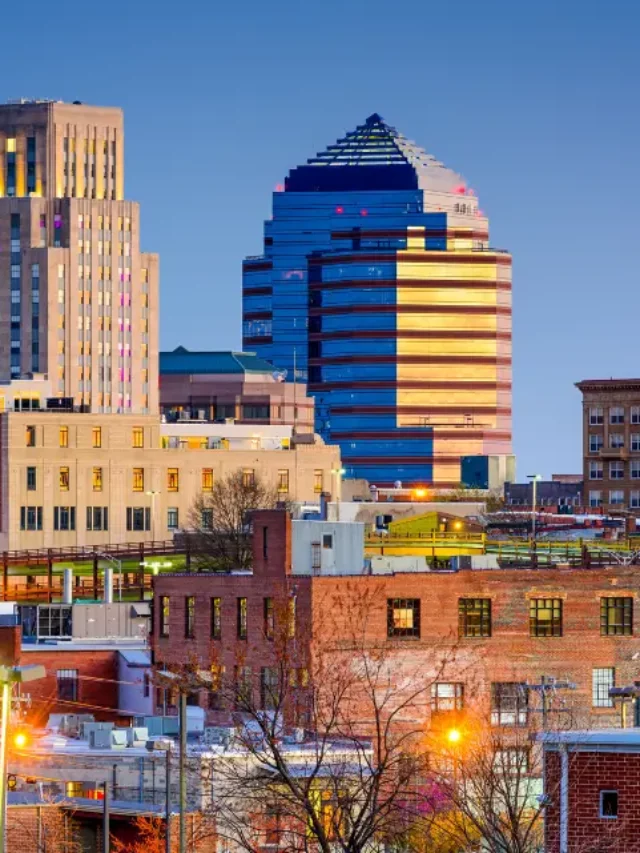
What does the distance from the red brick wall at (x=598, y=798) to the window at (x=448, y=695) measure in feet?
145

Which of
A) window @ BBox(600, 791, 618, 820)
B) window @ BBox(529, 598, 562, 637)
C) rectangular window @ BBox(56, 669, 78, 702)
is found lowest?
rectangular window @ BBox(56, 669, 78, 702)

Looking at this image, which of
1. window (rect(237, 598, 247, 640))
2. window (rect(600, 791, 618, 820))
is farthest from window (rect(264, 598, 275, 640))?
window (rect(600, 791, 618, 820))

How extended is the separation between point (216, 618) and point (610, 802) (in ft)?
176

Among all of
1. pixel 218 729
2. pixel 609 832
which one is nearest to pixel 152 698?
pixel 218 729

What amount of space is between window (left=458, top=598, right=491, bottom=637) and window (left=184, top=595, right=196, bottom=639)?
1061 centimetres

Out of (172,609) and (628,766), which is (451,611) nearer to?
(172,609)

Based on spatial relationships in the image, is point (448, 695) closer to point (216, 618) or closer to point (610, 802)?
point (216, 618)

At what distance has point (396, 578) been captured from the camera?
10519cm

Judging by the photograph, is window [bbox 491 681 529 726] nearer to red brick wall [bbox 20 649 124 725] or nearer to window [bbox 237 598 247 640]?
window [bbox 237 598 247 640]

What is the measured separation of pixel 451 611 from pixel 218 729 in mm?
15959

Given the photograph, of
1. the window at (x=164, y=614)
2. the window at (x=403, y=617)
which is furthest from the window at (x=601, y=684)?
the window at (x=164, y=614)

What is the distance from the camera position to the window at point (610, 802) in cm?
5656

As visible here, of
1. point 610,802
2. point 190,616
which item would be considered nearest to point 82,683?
point 190,616

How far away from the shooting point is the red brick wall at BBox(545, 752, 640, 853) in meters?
56.3
